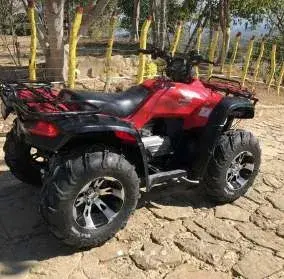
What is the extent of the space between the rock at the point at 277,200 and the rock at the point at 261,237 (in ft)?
1.92

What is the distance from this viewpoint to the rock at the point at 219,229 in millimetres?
4059

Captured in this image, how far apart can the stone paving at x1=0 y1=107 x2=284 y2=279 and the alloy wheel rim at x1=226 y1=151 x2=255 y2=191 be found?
22 centimetres

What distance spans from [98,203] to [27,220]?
81cm

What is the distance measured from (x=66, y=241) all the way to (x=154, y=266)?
2.25ft

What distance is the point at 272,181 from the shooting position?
5.40 meters

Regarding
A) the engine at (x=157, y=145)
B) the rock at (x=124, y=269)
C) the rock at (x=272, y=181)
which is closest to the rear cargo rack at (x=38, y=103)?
the engine at (x=157, y=145)

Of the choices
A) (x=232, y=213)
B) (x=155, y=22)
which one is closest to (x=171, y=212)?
(x=232, y=213)

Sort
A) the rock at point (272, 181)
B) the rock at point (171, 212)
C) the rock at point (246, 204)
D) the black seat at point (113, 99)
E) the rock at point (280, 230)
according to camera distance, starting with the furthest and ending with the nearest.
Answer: the rock at point (272, 181) < the rock at point (246, 204) < the rock at point (171, 212) < the rock at point (280, 230) < the black seat at point (113, 99)

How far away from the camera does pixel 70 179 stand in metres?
3.34

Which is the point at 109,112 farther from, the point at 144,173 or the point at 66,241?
the point at 66,241

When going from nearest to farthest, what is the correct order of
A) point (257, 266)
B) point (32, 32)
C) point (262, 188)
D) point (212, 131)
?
point (257, 266)
point (212, 131)
point (262, 188)
point (32, 32)

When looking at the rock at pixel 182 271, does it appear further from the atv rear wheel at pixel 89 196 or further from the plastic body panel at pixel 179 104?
the plastic body panel at pixel 179 104

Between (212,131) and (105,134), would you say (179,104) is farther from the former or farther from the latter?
(105,134)

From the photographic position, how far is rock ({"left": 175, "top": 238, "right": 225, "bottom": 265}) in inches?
146
